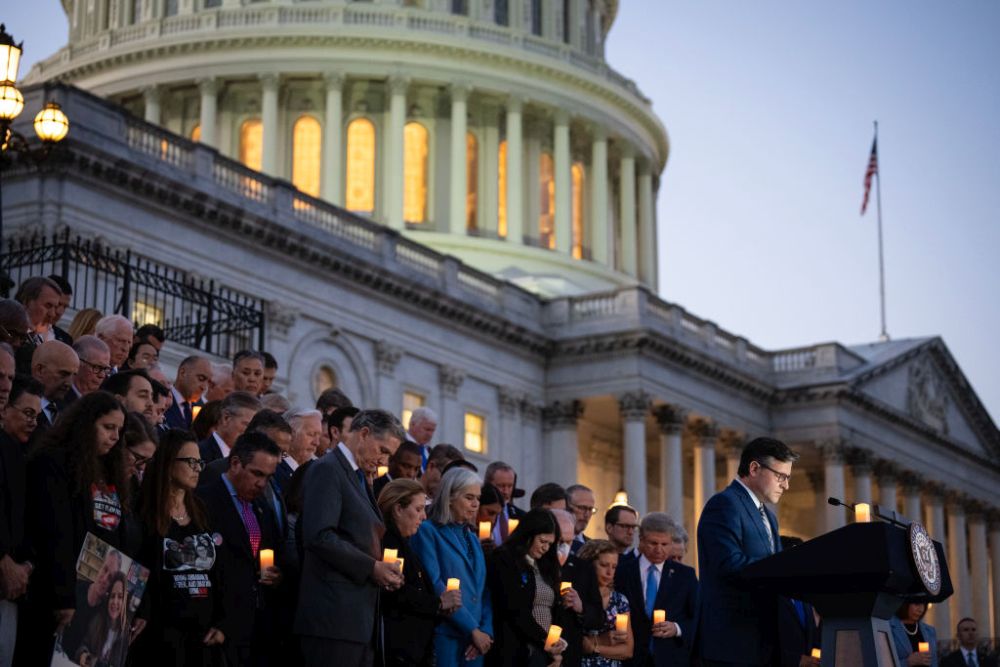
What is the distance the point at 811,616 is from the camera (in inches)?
469

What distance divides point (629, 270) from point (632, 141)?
5.46 m

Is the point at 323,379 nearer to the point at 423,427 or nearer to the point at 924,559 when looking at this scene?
the point at 423,427

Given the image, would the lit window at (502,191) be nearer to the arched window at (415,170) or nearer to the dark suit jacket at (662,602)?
the arched window at (415,170)

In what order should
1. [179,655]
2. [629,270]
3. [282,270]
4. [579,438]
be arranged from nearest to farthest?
[179,655]
[282,270]
[579,438]
[629,270]

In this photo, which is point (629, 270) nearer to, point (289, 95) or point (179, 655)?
point (289, 95)

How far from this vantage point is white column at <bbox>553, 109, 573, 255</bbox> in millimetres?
65375

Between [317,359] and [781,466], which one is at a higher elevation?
[317,359]

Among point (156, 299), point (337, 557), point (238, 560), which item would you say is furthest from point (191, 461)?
point (156, 299)

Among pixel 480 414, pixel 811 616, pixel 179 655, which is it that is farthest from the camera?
pixel 480 414

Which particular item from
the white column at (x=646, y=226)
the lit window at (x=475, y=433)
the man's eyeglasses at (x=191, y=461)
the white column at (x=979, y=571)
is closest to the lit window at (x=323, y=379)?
the lit window at (x=475, y=433)

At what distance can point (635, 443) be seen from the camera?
4856 cm

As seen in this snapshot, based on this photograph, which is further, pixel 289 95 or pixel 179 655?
pixel 289 95

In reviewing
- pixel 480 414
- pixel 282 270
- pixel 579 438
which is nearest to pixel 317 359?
pixel 282 270

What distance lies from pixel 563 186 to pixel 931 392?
16318mm
